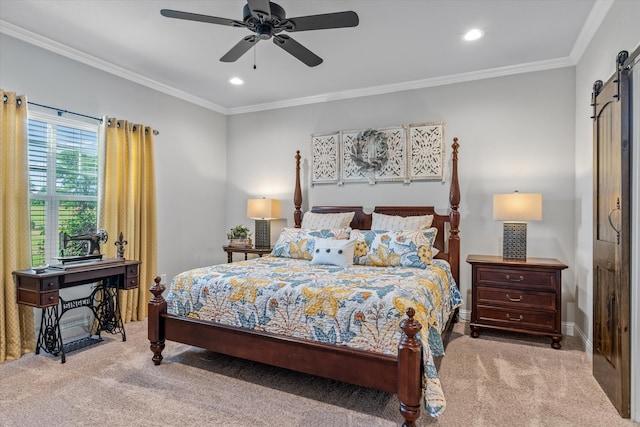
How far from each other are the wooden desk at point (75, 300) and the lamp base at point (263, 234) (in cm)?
167

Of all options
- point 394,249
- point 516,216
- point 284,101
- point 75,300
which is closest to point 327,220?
point 394,249

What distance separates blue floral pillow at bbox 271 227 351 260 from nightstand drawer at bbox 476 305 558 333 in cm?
155

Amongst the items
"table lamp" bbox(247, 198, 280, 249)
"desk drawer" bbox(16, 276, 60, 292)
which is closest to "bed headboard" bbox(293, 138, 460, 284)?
"table lamp" bbox(247, 198, 280, 249)

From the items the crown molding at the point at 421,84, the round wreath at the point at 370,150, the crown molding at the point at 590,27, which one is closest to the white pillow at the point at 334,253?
the round wreath at the point at 370,150

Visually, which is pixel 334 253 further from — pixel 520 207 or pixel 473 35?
pixel 473 35

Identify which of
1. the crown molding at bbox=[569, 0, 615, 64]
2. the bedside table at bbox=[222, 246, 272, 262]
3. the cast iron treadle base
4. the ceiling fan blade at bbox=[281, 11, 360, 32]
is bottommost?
the cast iron treadle base

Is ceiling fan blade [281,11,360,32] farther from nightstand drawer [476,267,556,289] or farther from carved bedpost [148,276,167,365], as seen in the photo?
nightstand drawer [476,267,556,289]

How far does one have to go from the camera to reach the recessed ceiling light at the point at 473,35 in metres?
3.12

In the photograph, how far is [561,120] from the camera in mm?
3723

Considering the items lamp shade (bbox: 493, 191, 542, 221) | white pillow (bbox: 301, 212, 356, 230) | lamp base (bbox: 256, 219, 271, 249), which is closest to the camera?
lamp shade (bbox: 493, 191, 542, 221)

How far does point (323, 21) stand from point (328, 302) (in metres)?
1.84

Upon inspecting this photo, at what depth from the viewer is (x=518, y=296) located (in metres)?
3.40

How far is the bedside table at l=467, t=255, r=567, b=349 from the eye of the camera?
3.28 meters

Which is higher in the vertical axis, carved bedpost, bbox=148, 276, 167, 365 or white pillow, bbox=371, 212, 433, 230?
white pillow, bbox=371, 212, 433, 230
